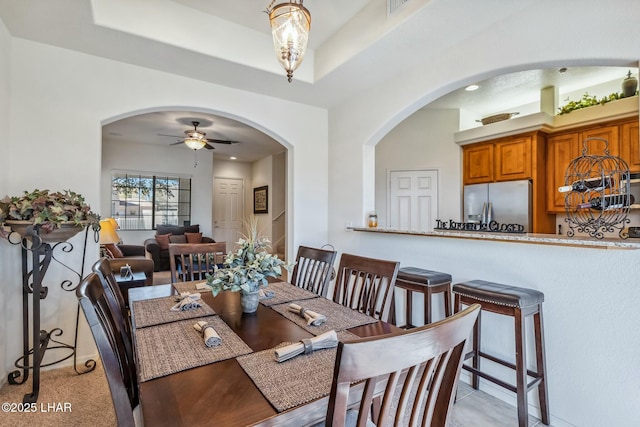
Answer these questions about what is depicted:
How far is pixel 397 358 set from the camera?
653mm

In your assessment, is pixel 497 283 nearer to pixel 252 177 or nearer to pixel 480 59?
pixel 480 59

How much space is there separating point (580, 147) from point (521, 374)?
3.43m

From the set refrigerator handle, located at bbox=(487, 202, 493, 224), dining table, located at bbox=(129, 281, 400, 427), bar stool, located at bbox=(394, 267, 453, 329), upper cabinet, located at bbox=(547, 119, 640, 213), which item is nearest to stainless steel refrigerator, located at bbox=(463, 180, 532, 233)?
refrigerator handle, located at bbox=(487, 202, 493, 224)

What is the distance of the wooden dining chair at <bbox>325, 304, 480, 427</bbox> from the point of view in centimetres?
61

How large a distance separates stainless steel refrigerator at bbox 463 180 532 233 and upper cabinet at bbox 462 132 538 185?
125 millimetres

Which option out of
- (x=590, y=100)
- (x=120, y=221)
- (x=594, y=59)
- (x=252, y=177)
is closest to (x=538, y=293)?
(x=594, y=59)

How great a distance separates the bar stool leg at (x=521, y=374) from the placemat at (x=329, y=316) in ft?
3.00

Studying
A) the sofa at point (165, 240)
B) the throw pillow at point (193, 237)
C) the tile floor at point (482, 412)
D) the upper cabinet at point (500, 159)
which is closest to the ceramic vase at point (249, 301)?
the tile floor at point (482, 412)

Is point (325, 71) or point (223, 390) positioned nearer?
point (223, 390)

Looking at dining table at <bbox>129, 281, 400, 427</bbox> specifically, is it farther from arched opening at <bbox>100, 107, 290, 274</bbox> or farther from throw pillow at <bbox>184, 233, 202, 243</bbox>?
throw pillow at <bbox>184, 233, 202, 243</bbox>

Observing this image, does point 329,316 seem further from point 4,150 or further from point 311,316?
point 4,150

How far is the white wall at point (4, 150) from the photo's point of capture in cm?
230

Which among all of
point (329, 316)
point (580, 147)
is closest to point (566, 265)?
point (329, 316)

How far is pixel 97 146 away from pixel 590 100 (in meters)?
5.37
